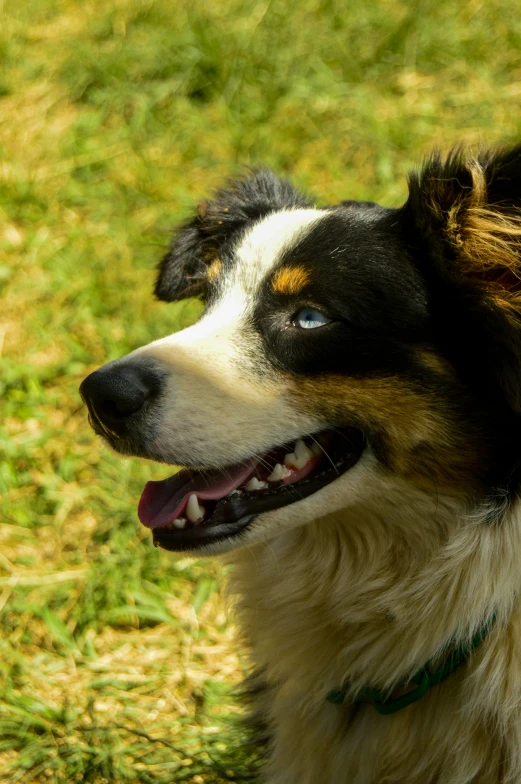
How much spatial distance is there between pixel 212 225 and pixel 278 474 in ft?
3.35

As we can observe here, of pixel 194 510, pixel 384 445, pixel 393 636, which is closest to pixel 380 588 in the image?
pixel 393 636

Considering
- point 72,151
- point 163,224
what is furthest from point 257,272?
point 72,151

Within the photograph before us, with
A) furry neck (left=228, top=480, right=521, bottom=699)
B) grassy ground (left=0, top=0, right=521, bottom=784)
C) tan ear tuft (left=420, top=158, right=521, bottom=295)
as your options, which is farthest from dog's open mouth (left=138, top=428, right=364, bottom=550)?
grassy ground (left=0, top=0, right=521, bottom=784)

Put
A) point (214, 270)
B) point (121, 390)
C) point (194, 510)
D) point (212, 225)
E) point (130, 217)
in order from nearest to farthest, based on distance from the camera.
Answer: point (121, 390), point (194, 510), point (214, 270), point (212, 225), point (130, 217)

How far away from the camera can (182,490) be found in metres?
2.25

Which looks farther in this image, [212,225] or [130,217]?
[130,217]

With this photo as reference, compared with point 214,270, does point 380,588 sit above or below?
below

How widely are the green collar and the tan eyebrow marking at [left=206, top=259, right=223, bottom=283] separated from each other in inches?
46.8

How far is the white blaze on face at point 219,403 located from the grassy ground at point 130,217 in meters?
1.29

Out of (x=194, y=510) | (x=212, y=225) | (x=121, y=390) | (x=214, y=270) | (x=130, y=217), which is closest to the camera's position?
(x=121, y=390)

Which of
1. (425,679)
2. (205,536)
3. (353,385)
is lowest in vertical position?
(425,679)

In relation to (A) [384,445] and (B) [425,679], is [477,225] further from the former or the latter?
(B) [425,679]

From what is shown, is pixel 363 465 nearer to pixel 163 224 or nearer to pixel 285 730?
pixel 285 730

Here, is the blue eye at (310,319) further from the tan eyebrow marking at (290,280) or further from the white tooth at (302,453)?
the white tooth at (302,453)
